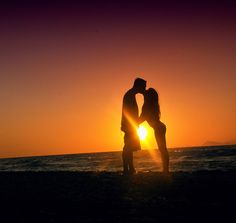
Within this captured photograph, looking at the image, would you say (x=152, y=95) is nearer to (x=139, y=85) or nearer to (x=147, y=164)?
(x=139, y=85)

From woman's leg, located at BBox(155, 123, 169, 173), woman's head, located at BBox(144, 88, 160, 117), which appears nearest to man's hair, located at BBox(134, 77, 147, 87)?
woman's head, located at BBox(144, 88, 160, 117)

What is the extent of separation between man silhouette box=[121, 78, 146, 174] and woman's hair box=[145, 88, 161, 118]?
27 cm

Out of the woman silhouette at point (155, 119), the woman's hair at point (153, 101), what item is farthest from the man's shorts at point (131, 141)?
the woman's hair at point (153, 101)

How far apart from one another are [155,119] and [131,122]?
0.80 m

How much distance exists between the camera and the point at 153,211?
14.8ft

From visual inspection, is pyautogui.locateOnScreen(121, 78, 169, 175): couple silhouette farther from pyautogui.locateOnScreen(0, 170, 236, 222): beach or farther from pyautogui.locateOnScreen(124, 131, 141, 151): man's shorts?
pyautogui.locateOnScreen(0, 170, 236, 222): beach

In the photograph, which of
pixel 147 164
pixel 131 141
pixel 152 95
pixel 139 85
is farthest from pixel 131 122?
pixel 147 164

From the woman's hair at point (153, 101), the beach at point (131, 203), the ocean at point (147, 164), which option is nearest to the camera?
the beach at point (131, 203)

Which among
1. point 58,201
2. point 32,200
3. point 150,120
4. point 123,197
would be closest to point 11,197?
point 32,200

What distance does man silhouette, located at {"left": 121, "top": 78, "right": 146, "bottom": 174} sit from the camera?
10096 millimetres

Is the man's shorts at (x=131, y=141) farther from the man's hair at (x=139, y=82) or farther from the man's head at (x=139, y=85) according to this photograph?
the man's hair at (x=139, y=82)

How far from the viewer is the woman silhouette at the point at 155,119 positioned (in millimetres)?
9703

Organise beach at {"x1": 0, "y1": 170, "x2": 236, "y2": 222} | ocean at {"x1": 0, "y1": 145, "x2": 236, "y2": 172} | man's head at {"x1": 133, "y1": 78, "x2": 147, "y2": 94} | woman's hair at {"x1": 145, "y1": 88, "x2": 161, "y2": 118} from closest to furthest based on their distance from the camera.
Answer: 1. beach at {"x1": 0, "y1": 170, "x2": 236, "y2": 222}
2. woman's hair at {"x1": 145, "y1": 88, "x2": 161, "y2": 118}
3. man's head at {"x1": 133, "y1": 78, "x2": 147, "y2": 94}
4. ocean at {"x1": 0, "y1": 145, "x2": 236, "y2": 172}

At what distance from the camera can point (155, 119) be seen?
9.86 metres
